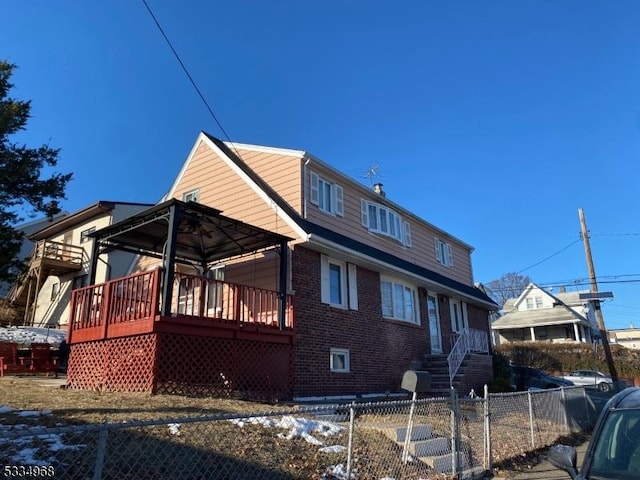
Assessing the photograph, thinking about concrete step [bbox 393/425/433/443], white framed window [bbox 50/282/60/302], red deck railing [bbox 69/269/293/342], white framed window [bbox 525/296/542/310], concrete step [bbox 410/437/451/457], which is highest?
white framed window [bbox 525/296/542/310]

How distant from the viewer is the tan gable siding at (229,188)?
557 inches

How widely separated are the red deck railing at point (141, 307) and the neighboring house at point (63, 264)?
524 inches

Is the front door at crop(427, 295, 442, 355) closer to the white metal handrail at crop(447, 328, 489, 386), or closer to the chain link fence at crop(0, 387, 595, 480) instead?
the white metal handrail at crop(447, 328, 489, 386)

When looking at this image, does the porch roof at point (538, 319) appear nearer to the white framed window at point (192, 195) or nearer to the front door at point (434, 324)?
the front door at point (434, 324)

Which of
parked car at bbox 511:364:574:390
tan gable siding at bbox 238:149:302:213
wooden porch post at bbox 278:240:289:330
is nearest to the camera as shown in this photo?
wooden porch post at bbox 278:240:289:330

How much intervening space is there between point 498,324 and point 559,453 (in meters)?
51.3

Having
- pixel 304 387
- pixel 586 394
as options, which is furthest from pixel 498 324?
pixel 304 387

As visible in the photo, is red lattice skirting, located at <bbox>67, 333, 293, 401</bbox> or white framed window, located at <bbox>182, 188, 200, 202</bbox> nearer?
red lattice skirting, located at <bbox>67, 333, 293, 401</bbox>

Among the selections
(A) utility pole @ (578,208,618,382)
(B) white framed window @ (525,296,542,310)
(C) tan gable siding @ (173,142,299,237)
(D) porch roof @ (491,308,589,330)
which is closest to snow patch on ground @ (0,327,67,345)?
(C) tan gable siding @ (173,142,299,237)

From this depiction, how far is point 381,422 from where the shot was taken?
29.3 ft

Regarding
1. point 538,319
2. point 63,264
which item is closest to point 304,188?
point 63,264

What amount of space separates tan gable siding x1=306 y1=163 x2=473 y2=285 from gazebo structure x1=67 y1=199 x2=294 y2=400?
297cm

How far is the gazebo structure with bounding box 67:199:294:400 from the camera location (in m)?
10.0

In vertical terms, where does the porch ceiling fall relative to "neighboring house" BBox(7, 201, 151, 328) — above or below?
below
